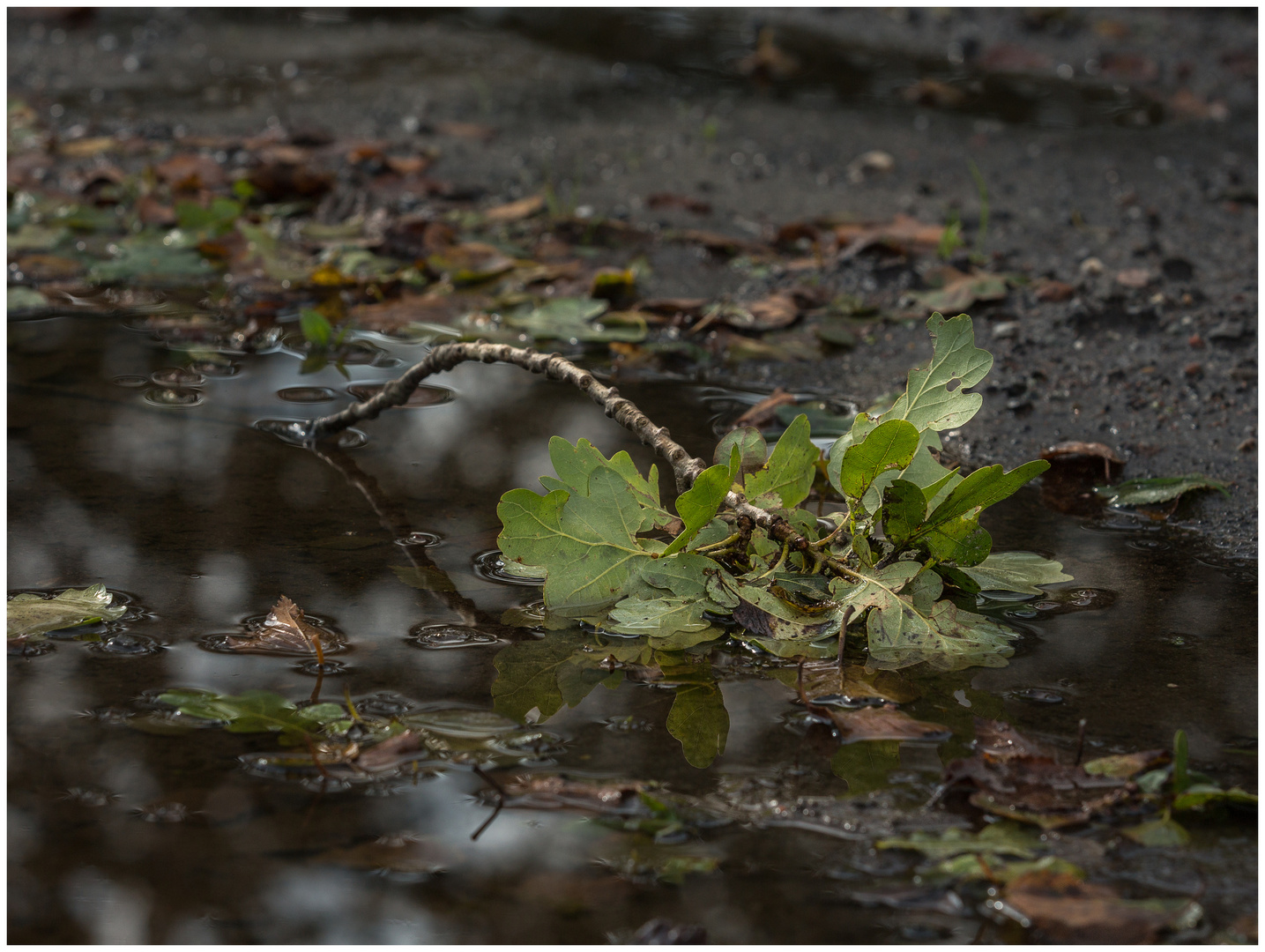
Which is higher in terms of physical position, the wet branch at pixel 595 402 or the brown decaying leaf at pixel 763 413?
the wet branch at pixel 595 402

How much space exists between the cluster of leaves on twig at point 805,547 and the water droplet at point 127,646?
60 cm

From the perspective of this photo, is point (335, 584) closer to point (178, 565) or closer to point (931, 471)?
point (178, 565)

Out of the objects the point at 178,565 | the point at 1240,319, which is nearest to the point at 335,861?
the point at 178,565

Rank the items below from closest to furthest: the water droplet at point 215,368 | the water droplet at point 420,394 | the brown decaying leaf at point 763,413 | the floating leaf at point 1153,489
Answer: the floating leaf at point 1153,489 → the brown decaying leaf at point 763,413 → the water droplet at point 420,394 → the water droplet at point 215,368

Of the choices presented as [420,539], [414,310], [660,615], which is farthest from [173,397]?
[660,615]

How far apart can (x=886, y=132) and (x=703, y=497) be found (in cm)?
377

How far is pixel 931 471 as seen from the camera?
1984 millimetres

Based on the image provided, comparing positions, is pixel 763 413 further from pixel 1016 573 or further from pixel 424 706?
pixel 424 706

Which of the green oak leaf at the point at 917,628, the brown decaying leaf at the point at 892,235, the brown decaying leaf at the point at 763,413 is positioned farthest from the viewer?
the brown decaying leaf at the point at 892,235

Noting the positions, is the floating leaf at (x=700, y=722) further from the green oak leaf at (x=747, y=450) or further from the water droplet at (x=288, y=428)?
the water droplet at (x=288, y=428)

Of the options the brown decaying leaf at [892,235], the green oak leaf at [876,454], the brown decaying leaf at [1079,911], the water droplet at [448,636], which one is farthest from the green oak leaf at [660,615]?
the brown decaying leaf at [892,235]

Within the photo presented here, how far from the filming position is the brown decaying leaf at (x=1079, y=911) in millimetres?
1303

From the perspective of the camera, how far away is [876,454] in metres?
1.91

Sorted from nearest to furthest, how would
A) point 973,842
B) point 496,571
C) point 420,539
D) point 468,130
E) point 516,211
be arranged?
point 973,842, point 496,571, point 420,539, point 516,211, point 468,130
